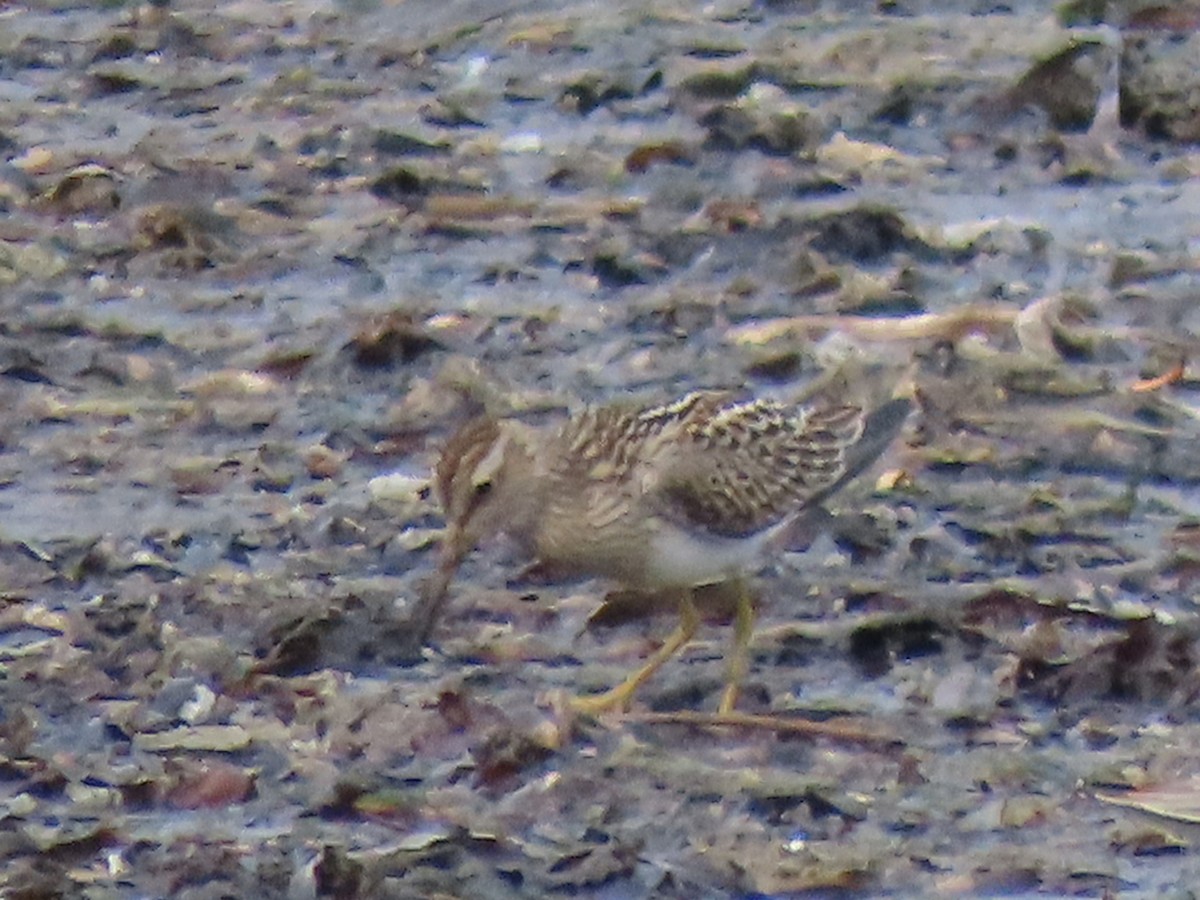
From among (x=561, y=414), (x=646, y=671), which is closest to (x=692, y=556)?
(x=646, y=671)

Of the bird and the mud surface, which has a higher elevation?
the bird

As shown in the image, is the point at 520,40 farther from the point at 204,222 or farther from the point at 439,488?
the point at 439,488

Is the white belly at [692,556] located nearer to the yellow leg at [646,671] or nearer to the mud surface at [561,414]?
the yellow leg at [646,671]

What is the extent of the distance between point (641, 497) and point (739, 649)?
459mm

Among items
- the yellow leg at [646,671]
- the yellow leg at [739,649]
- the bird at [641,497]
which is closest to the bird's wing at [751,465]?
the bird at [641,497]

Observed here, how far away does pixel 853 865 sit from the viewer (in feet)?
20.1

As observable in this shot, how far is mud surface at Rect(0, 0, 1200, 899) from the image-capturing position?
21.2 feet

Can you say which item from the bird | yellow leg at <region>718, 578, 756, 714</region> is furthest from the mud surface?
the bird

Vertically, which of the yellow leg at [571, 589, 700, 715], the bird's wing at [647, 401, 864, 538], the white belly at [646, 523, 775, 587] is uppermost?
the bird's wing at [647, 401, 864, 538]

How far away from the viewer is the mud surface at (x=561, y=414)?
21.2ft

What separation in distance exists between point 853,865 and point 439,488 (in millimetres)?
1510

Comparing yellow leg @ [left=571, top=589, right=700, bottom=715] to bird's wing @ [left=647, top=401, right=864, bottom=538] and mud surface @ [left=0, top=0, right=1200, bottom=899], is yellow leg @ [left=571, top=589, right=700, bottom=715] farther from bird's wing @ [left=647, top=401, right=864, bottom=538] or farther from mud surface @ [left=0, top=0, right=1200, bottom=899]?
bird's wing @ [left=647, top=401, right=864, bottom=538]

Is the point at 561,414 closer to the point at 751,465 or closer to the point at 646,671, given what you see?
the point at 751,465

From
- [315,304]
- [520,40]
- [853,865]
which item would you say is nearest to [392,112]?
[520,40]
